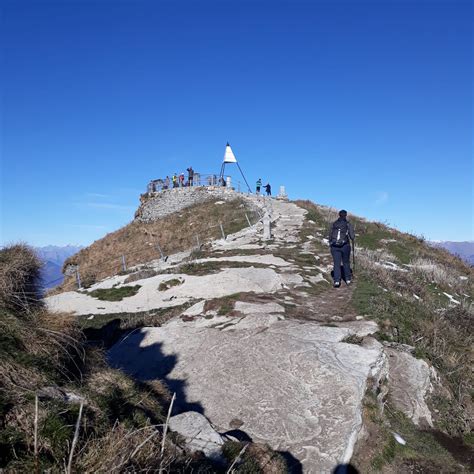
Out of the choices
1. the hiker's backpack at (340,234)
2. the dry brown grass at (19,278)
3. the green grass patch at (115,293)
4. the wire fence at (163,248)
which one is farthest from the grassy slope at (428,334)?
the wire fence at (163,248)

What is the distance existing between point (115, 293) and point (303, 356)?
31.5ft

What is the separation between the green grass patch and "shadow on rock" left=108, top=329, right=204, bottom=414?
447 cm

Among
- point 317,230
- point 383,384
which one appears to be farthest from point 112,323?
point 317,230

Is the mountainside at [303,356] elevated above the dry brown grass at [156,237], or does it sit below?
below

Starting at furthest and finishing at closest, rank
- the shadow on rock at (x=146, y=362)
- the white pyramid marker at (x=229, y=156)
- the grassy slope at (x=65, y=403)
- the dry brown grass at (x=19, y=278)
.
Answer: the white pyramid marker at (x=229, y=156)
the shadow on rock at (x=146, y=362)
the dry brown grass at (x=19, y=278)
the grassy slope at (x=65, y=403)

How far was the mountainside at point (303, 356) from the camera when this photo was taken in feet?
21.1

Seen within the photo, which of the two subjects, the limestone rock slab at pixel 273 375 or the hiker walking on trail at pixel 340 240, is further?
the hiker walking on trail at pixel 340 240

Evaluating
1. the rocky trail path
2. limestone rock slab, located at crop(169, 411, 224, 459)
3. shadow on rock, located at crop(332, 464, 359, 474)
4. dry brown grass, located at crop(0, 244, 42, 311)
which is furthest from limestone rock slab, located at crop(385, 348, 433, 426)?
dry brown grass, located at crop(0, 244, 42, 311)

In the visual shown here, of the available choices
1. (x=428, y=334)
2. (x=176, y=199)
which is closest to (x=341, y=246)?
(x=428, y=334)

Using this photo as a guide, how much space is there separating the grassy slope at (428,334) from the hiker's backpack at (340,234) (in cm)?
162

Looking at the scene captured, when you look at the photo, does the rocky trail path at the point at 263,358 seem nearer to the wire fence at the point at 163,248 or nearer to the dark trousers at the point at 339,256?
the dark trousers at the point at 339,256

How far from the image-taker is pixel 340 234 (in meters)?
13.5

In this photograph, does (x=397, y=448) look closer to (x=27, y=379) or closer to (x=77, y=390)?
(x=77, y=390)

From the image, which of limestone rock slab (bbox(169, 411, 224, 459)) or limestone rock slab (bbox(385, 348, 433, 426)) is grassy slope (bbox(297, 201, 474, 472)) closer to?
limestone rock slab (bbox(385, 348, 433, 426))
